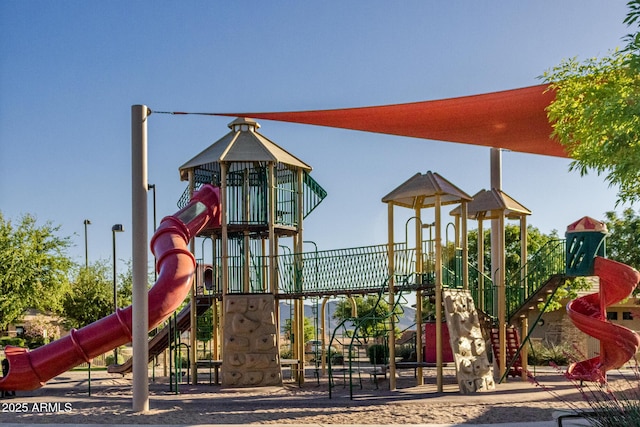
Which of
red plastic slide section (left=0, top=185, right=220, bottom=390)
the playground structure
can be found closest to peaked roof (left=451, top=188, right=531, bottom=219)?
the playground structure

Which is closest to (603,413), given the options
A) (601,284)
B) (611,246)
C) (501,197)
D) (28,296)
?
(601,284)

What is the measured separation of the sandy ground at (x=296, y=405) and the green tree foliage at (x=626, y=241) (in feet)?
33.1

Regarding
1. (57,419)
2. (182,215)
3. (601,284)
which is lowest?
(57,419)

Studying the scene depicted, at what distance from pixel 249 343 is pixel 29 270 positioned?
49.2ft

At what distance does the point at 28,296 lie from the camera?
98.8 feet

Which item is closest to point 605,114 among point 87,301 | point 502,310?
point 502,310

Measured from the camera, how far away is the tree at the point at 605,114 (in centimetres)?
1236

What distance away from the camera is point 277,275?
1948 cm

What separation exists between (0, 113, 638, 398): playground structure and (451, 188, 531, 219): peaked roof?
1.3 inches

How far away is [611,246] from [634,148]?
55.2 ft

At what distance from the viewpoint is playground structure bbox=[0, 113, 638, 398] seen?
15.3 metres

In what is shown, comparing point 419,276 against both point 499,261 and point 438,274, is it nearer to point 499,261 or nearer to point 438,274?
point 438,274

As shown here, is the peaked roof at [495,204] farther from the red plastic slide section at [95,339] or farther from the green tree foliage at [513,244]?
the green tree foliage at [513,244]

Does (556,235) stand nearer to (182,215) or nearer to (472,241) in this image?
(472,241)
